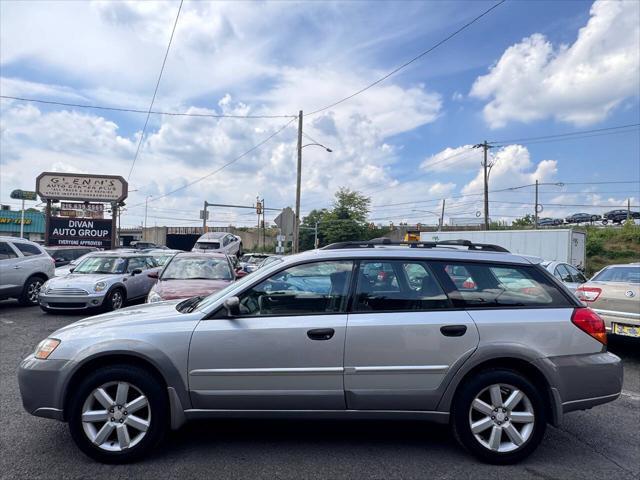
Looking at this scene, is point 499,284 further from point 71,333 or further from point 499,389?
point 71,333

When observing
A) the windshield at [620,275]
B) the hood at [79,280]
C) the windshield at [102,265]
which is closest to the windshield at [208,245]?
the windshield at [102,265]

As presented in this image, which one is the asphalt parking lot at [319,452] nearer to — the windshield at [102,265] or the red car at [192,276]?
the red car at [192,276]

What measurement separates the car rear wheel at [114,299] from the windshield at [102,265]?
0.71 metres

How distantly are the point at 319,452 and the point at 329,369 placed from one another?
2.35 ft

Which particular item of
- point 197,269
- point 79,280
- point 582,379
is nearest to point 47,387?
point 582,379

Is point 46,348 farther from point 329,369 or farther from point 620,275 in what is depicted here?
point 620,275

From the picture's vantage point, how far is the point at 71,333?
366 centimetres

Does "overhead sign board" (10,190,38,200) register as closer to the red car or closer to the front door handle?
the red car

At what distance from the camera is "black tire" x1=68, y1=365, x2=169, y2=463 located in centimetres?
343

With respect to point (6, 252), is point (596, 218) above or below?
above

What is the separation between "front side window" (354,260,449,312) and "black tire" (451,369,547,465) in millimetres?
648

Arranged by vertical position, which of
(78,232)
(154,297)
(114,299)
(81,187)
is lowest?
(114,299)

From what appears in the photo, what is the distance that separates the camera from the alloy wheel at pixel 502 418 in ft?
11.7

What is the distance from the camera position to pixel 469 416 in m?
3.58
